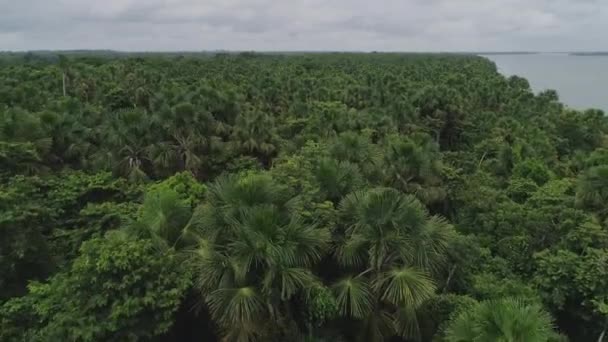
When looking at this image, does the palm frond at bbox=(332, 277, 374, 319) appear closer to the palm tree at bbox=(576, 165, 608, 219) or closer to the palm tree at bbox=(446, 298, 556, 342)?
the palm tree at bbox=(446, 298, 556, 342)

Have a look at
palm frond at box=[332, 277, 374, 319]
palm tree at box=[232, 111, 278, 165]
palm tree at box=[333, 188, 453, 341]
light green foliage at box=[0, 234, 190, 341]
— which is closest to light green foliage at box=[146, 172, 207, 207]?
light green foliage at box=[0, 234, 190, 341]

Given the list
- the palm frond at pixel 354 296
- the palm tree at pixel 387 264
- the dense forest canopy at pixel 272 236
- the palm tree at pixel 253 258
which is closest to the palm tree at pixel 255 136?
the dense forest canopy at pixel 272 236

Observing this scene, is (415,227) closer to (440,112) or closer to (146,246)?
(146,246)

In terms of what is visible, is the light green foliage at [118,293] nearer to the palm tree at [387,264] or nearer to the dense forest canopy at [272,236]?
the dense forest canopy at [272,236]

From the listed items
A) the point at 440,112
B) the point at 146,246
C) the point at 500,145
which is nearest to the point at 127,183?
the point at 146,246

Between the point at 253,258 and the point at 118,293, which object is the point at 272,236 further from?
the point at 118,293
